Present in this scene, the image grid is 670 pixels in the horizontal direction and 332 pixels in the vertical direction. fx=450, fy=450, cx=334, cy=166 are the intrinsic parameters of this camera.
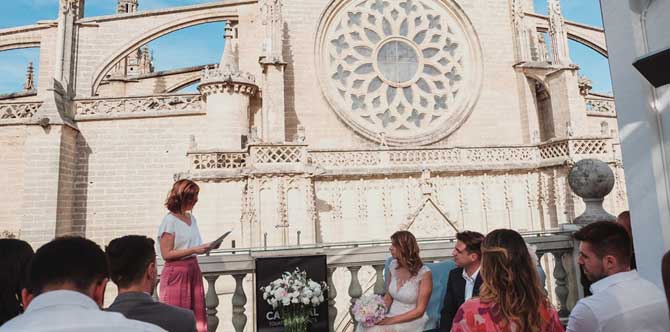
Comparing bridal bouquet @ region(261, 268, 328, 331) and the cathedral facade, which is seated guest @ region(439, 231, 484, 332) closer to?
bridal bouquet @ region(261, 268, 328, 331)

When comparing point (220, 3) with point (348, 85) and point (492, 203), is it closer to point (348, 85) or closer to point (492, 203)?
Result: point (348, 85)

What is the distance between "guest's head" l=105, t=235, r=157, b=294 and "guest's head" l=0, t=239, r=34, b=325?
36cm

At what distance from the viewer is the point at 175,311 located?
2.18 meters

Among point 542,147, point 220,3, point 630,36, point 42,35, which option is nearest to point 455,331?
point 630,36

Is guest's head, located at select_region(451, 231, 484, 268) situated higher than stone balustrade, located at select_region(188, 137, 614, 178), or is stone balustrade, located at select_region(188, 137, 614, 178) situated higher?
stone balustrade, located at select_region(188, 137, 614, 178)

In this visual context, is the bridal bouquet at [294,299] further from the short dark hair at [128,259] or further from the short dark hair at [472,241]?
the short dark hair at [128,259]

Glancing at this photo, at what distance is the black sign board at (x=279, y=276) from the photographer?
4.04 metres

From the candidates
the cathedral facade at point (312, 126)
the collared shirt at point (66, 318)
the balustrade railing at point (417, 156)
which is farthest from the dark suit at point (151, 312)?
the balustrade railing at point (417, 156)

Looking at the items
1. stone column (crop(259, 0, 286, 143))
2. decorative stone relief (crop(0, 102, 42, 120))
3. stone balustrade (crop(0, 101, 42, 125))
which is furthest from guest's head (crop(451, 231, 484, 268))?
decorative stone relief (crop(0, 102, 42, 120))

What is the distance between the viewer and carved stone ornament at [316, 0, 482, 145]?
51.3ft

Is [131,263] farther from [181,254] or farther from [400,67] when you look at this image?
[400,67]

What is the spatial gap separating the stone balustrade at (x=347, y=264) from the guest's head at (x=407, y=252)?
Result: 96cm

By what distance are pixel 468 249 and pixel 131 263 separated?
→ 7.02 feet

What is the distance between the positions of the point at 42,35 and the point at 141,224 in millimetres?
6876
